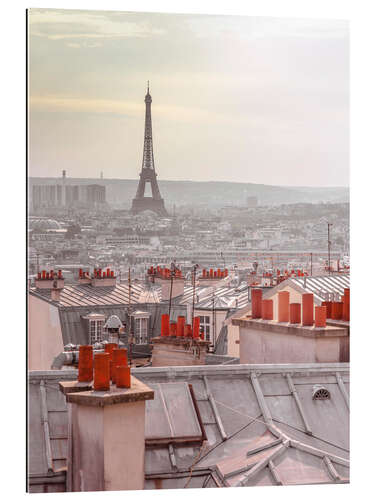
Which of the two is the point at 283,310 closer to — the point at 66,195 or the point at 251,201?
the point at 251,201

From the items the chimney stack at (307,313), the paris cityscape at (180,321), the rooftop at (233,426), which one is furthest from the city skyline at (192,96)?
the rooftop at (233,426)

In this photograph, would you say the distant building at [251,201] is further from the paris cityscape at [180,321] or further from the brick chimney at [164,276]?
the brick chimney at [164,276]

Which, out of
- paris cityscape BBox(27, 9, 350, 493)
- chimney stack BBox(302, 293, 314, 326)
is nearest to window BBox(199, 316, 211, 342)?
paris cityscape BBox(27, 9, 350, 493)

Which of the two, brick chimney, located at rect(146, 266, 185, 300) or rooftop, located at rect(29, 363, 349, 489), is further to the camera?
brick chimney, located at rect(146, 266, 185, 300)

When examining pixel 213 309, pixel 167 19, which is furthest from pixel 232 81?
pixel 213 309

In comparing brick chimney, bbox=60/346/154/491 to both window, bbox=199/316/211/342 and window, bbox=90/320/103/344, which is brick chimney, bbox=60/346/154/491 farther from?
window, bbox=199/316/211/342

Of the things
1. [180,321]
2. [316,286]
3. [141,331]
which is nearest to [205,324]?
[141,331]
